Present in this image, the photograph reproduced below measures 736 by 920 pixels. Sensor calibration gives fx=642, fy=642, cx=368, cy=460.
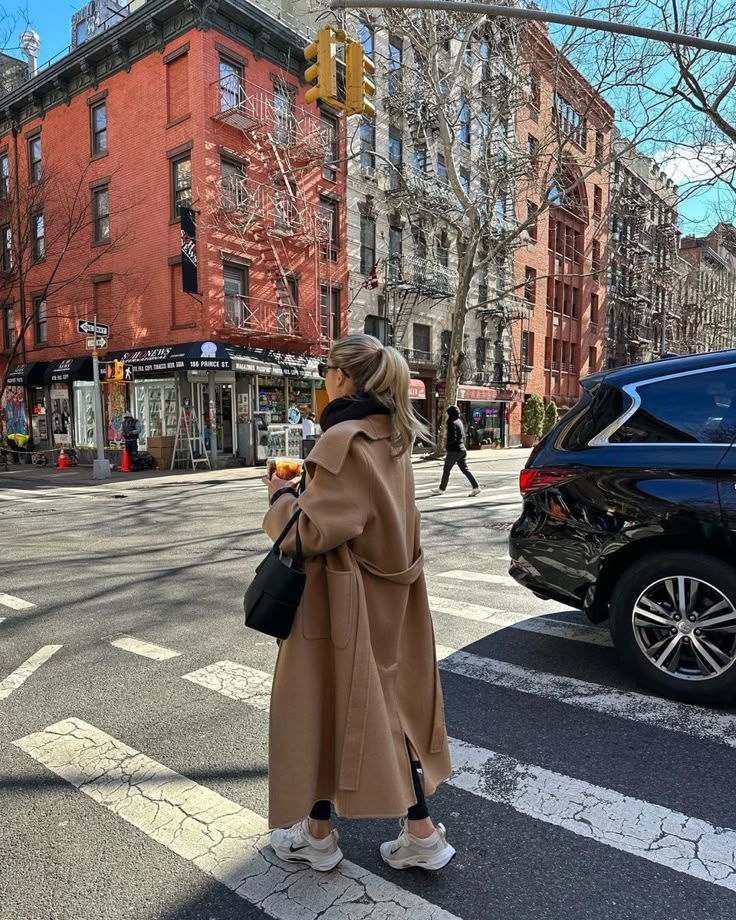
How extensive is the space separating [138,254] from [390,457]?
2286cm

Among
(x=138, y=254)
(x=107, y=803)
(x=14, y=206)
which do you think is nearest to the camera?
(x=107, y=803)

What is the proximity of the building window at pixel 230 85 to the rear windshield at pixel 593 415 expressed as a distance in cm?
2044

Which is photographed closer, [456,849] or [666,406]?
[456,849]

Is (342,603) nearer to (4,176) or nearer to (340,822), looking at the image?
(340,822)

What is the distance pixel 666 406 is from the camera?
12.2 feet

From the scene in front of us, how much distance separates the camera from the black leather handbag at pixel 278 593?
200cm

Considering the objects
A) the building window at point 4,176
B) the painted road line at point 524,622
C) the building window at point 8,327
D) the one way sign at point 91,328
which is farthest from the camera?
the building window at point 8,327

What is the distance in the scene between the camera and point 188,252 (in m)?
19.6

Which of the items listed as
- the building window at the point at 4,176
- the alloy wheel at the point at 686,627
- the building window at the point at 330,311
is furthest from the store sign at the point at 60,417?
the alloy wheel at the point at 686,627

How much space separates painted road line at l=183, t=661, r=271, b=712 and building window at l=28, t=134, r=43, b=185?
2812cm

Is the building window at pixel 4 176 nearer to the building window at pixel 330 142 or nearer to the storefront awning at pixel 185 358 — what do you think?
the storefront awning at pixel 185 358

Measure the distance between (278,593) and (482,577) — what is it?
476 cm

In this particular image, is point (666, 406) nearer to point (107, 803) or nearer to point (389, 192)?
point (107, 803)

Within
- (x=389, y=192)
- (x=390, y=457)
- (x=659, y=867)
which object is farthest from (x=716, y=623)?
→ (x=389, y=192)
